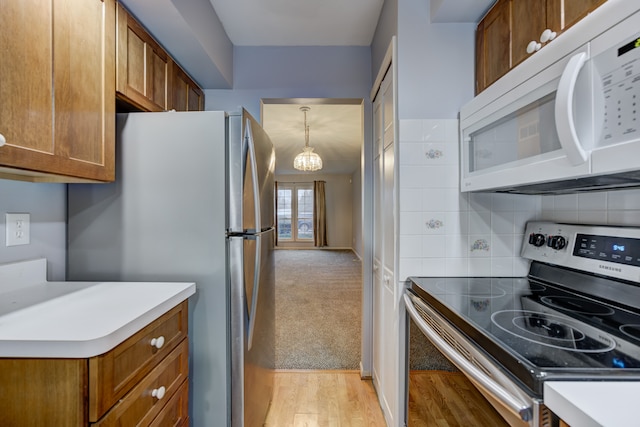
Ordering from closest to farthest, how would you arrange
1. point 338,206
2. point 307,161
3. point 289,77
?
point 289,77 → point 307,161 → point 338,206

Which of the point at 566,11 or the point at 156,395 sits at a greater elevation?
the point at 566,11

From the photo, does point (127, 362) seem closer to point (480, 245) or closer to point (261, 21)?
point (480, 245)

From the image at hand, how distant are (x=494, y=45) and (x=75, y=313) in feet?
6.15

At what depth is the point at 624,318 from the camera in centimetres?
Result: 89

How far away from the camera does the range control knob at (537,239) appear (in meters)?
1.34

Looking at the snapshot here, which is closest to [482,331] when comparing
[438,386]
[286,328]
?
[438,386]

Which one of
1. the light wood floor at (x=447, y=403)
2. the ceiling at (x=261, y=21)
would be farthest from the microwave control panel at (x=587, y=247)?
the ceiling at (x=261, y=21)

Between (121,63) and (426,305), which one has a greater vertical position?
(121,63)

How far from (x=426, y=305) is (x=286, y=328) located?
7.02ft

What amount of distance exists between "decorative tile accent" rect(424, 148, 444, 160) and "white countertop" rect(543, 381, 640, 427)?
42.4 inches

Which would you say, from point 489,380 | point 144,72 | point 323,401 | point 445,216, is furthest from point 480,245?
point 144,72

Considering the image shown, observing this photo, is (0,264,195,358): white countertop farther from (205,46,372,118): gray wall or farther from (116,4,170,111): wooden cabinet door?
(205,46,372,118): gray wall

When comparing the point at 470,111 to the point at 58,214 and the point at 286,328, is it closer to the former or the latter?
the point at 58,214

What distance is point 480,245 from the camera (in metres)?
1.46
